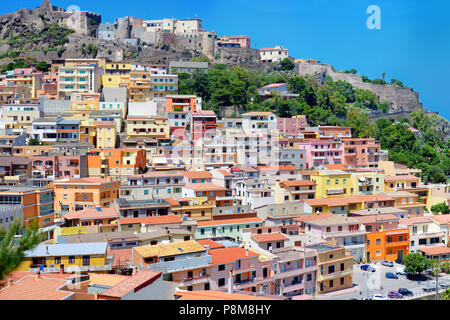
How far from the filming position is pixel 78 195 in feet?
58.3

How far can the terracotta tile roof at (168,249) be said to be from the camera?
37.1 ft

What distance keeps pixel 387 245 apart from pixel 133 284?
472 inches

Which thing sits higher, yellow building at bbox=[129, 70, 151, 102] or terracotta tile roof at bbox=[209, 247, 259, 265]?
yellow building at bbox=[129, 70, 151, 102]

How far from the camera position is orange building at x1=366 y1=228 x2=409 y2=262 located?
17.3m

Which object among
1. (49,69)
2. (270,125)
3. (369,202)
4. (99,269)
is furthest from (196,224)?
(49,69)

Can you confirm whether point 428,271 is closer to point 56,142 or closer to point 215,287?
point 215,287

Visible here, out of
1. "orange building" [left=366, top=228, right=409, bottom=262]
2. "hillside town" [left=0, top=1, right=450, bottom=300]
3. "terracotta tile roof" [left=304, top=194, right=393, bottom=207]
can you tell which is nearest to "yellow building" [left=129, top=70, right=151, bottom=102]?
"hillside town" [left=0, top=1, right=450, bottom=300]

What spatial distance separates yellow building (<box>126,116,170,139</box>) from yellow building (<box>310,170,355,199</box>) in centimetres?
825

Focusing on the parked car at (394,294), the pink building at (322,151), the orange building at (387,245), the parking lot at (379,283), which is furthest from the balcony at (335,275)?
the pink building at (322,151)

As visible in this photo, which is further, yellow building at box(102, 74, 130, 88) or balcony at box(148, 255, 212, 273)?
yellow building at box(102, 74, 130, 88)

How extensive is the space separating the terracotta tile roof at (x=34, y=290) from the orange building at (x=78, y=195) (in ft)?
31.9

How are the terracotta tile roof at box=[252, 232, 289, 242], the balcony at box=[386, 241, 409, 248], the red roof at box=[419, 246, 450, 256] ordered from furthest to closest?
the balcony at box=[386, 241, 409, 248], the red roof at box=[419, 246, 450, 256], the terracotta tile roof at box=[252, 232, 289, 242]

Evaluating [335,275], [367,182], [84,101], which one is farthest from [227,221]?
[84,101]

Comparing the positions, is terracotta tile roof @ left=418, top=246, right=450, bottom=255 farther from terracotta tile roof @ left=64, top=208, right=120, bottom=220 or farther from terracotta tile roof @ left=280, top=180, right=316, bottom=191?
terracotta tile roof @ left=64, top=208, right=120, bottom=220
